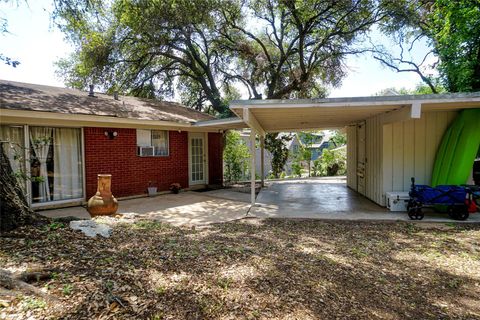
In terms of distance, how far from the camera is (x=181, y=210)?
25.7 feet

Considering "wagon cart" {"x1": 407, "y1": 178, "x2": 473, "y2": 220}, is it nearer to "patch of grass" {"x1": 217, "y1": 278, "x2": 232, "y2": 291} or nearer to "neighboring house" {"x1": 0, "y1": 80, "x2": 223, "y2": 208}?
"patch of grass" {"x1": 217, "y1": 278, "x2": 232, "y2": 291}

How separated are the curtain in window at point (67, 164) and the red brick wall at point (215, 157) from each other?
210 inches

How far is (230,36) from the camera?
15953 millimetres

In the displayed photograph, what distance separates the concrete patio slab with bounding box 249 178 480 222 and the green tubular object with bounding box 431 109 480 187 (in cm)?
96

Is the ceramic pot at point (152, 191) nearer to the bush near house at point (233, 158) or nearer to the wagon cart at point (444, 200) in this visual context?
→ the bush near house at point (233, 158)

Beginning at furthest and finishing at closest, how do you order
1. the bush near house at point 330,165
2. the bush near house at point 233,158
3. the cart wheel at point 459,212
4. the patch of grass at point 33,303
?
the bush near house at point 330,165 → the bush near house at point 233,158 → the cart wheel at point 459,212 → the patch of grass at point 33,303

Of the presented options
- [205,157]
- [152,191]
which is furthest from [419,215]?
[205,157]

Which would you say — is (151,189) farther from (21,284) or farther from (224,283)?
(21,284)

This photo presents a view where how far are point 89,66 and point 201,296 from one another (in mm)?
13744

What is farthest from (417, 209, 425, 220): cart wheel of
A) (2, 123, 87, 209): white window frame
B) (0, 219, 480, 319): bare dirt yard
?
(2, 123, 87, 209): white window frame

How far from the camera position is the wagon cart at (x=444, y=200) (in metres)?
6.45

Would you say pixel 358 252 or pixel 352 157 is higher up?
pixel 352 157

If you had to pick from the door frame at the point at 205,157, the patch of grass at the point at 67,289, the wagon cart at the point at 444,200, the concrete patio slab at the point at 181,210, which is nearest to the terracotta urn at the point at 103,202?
the concrete patio slab at the point at 181,210

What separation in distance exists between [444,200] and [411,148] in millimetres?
1880
